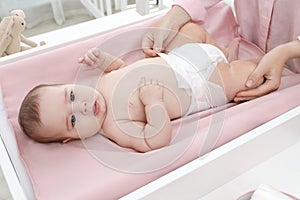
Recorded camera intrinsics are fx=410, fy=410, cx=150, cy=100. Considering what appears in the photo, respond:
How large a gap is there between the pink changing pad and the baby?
0.03 m

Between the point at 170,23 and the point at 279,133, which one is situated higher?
the point at 170,23

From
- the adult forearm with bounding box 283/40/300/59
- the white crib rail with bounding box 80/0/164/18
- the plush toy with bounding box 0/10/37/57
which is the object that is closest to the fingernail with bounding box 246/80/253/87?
the adult forearm with bounding box 283/40/300/59

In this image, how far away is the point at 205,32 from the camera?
1062mm

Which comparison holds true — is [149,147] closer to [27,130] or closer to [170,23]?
[27,130]

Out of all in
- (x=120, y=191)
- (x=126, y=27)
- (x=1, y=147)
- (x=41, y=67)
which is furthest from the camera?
(x=126, y=27)

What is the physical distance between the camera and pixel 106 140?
877 mm

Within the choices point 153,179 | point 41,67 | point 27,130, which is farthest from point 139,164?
point 41,67

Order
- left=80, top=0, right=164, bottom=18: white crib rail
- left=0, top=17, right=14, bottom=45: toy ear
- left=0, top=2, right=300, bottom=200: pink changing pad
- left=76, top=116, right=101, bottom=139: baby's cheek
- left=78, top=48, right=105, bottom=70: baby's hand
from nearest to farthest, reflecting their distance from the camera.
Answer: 1. left=0, top=2, right=300, bottom=200: pink changing pad
2. left=76, top=116, right=101, bottom=139: baby's cheek
3. left=78, top=48, right=105, bottom=70: baby's hand
4. left=0, top=17, right=14, bottom=45: toy ear
5. left=80, top=0, right=164, bottom=18: white crib rail

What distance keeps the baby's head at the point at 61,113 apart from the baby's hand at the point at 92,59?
0.10 metres

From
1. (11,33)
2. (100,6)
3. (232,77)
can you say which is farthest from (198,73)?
(100,6)

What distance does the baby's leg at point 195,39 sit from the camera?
1036mm

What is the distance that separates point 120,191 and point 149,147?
0.44ft

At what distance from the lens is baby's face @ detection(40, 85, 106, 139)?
83cm

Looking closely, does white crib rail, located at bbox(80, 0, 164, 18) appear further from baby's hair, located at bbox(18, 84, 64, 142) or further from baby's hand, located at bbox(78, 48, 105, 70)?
baby's hair, located at bbox(18, 84, 64, 142)
